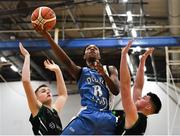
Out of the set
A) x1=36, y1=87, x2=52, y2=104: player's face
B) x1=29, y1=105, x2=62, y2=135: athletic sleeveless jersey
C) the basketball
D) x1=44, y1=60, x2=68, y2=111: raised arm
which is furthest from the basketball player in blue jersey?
x1=44, y1=60, x2=68, y2=111: raised arm

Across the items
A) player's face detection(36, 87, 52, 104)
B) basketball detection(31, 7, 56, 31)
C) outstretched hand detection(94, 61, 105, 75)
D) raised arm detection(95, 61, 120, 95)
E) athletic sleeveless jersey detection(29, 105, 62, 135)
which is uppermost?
basketball detection(31, 7, 56, 31)

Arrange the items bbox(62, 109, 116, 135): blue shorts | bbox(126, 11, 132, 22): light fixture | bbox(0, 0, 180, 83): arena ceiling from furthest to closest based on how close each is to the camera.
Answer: bbox(0, 0, 180, 83): arena ceiling < bbox(126, 11, 132, 22): light fixture < bbox(62, 109, 116, 135): blue shorts

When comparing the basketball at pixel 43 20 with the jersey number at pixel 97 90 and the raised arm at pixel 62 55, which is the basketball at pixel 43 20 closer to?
Result: the raised arm at pixel 62 55

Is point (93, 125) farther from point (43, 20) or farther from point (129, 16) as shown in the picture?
point (129, 16)

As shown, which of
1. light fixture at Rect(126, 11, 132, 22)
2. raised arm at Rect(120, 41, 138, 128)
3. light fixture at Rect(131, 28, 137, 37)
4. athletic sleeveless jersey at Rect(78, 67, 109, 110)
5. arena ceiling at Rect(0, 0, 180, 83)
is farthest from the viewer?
light fixture at Rect(131, 28, 137, 37)

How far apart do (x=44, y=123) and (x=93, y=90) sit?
61 centimetres

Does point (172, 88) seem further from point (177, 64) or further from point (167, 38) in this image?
point (167, 38)

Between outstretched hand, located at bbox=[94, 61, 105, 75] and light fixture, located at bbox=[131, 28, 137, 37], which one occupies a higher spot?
outstretched hand, located at bbox=[94, 61, 105, 75]

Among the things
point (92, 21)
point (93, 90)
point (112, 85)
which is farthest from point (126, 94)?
point (92, 21)

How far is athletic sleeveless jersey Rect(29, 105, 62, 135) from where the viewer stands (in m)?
4.01

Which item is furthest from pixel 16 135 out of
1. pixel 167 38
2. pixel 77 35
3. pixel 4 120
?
pixel 167 38

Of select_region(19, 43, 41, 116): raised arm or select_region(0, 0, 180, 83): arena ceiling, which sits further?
select_region(0, 0, 180, 83): arena ceiling

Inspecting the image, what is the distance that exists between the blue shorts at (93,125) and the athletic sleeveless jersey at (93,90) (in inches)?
3.7

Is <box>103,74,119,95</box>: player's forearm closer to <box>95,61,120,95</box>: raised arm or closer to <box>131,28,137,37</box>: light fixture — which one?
<box>95,61,120,95</box>: raised arm
